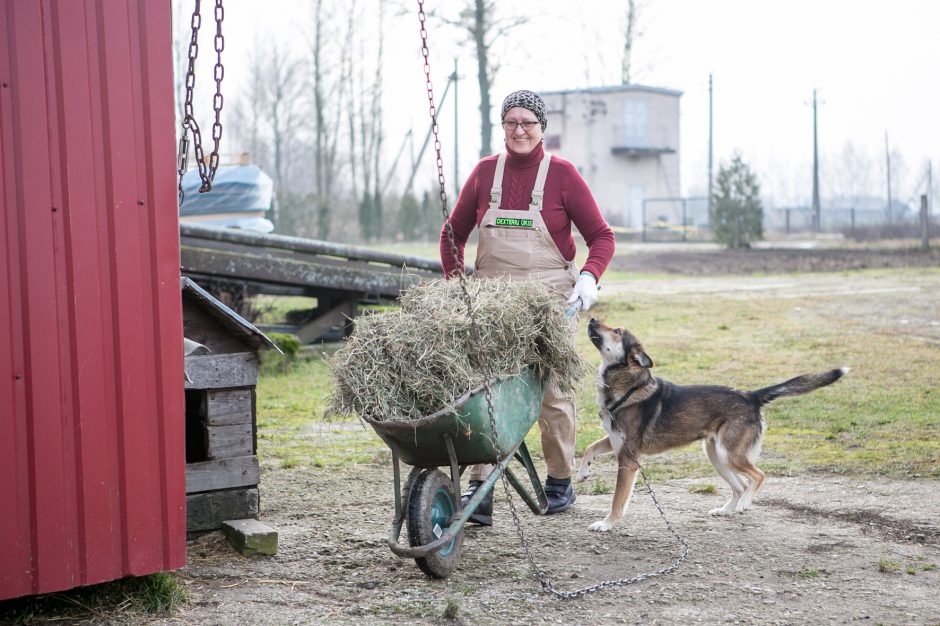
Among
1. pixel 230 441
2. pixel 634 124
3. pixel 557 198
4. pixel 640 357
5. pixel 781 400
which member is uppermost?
pixel 634 124

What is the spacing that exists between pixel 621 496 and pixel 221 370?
7.27ft

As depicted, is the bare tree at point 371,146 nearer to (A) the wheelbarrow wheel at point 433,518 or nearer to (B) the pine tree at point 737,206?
(B) the pine tree at point 737,206

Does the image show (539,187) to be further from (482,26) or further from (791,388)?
(482,26)

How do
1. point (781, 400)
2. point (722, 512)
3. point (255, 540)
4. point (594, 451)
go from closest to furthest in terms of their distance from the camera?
point (255, 540) < point (722, 512) < point (594, 451) < point (781, 400)

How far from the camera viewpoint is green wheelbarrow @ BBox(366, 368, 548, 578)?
4.21 m

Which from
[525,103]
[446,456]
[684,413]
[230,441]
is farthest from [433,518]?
[525,103]

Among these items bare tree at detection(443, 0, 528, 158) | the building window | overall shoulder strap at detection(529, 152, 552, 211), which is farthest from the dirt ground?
the building window

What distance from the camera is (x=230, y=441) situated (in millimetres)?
5172

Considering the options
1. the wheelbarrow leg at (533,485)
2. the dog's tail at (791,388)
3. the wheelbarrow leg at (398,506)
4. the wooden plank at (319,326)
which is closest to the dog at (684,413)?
the dog's tail at (791,388)

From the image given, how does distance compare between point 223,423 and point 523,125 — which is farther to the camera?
point 523,125

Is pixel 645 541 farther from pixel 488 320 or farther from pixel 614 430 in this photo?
pixel 488 320

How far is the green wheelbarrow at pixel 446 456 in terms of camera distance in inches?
166

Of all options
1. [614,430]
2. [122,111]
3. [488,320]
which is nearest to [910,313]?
[614,430]

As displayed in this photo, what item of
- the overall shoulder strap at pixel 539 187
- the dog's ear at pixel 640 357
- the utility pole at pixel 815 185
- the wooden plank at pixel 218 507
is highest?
the utility pole at pixel 815 185
